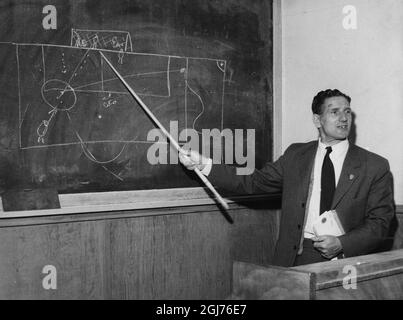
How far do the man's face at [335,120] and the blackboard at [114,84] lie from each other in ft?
1.95

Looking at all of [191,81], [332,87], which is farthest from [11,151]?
[332,87]

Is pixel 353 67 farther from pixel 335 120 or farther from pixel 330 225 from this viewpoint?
pixel 330 225

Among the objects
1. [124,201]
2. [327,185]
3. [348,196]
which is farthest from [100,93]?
[348,196]

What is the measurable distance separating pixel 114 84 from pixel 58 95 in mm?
338

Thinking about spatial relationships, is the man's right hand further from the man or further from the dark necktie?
the dark necktie

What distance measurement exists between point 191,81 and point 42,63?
3.14 ft

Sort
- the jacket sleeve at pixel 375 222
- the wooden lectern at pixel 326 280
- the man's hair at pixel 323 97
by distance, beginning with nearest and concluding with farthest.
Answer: the wooden lectern at pixel 326 280
the jacket sleeve at pixel 375 222
the man's hair at pixel 323 97

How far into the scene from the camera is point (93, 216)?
290cm

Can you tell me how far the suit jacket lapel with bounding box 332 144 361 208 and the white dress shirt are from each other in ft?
0.18

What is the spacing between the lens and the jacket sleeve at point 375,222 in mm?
2979

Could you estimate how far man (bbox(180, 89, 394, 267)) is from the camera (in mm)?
3053

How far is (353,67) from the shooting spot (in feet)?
12.0

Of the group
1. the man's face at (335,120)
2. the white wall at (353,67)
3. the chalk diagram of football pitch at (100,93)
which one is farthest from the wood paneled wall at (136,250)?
the man's face at (335,120)

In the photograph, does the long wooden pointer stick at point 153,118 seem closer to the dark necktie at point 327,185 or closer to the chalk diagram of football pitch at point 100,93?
the chalk diagram of football pitch at point 100,93
